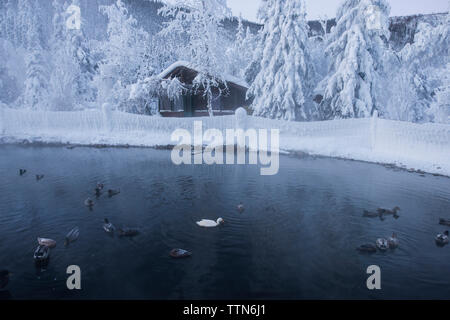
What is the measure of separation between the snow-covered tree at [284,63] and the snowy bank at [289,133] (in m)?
3.63

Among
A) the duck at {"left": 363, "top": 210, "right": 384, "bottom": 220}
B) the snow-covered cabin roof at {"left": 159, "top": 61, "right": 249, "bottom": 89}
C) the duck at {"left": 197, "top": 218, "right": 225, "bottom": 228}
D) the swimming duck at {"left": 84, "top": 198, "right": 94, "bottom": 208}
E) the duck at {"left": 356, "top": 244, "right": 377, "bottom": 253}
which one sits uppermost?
the snow-covered cabin roof at {"left": 159, "top": 61, "right": 249, "bottom": 89}

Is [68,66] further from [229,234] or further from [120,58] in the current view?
[229,234]

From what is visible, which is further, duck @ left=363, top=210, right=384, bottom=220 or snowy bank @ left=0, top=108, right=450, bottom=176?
snowy bank @ left=0, top=108, right=450, bottom=176

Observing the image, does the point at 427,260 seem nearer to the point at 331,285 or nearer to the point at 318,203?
the point at 331,285

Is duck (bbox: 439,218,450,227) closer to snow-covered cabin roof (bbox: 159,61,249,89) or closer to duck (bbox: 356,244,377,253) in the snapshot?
duck (bbox: 356,244,377,253)

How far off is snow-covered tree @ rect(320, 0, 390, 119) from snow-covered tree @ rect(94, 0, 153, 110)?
17934 mm

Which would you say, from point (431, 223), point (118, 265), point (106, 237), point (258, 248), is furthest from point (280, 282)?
point (431, 223)

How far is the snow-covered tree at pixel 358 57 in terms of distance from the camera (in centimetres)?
1692

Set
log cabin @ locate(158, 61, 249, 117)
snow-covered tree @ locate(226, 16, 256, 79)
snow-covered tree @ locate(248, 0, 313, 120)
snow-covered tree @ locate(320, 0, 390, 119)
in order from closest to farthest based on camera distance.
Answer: snow-covered tree @ locate(320, 0, 390, 119) → snow-covered tree @ locate(248, 0, 313, 120) → log cabin @ locate(158, 61, 249, 117) → snow-covered tree @ locate(226, 16, 256, 79)

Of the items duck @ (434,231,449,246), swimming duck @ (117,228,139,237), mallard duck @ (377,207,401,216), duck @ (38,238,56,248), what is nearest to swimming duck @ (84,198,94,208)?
duck @ (38,238,56,248)

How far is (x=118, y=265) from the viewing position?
4.54 meters

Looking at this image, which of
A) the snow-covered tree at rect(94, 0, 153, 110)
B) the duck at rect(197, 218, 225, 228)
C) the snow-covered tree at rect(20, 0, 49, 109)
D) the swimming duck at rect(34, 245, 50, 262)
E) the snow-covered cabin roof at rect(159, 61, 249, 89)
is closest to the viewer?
the swimming duck at rect(34, 245, 50, 262)

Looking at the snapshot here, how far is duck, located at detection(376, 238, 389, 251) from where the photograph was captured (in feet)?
16.5

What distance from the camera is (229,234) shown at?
5637 mm
